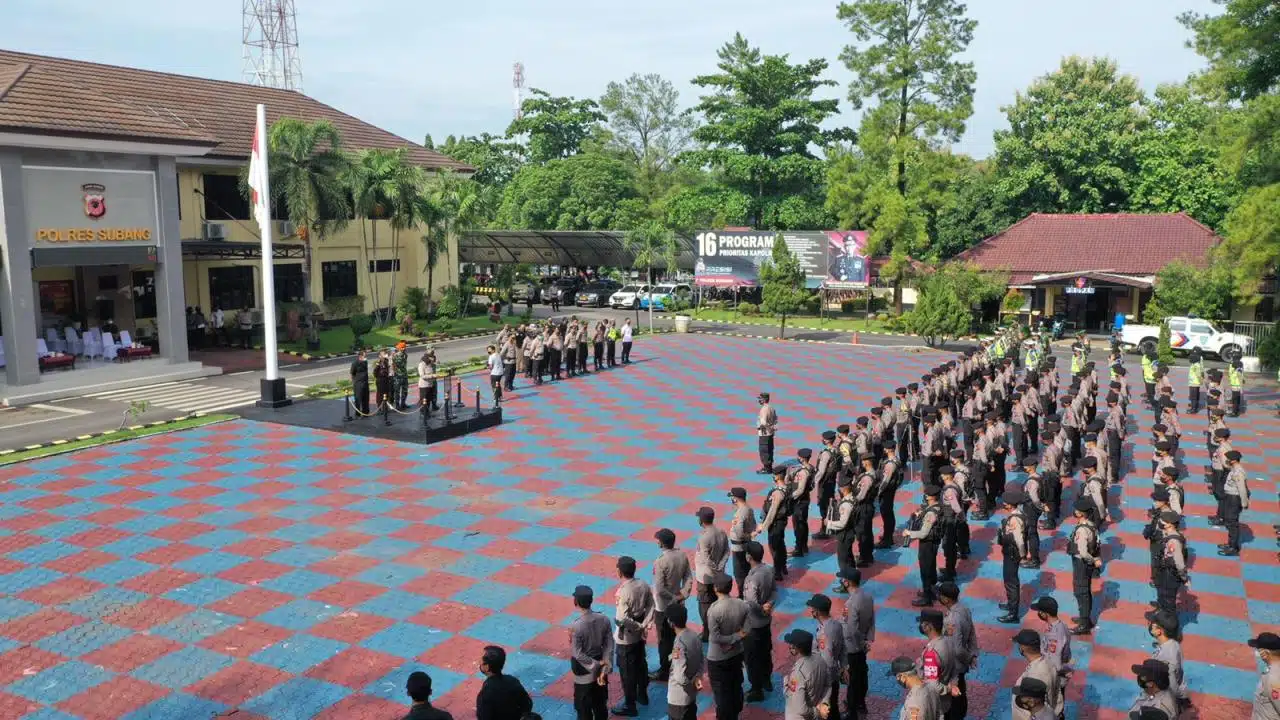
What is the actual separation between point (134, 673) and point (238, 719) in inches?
64.0

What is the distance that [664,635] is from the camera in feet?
30.7

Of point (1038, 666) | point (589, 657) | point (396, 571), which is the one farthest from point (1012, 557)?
point (396, 571)

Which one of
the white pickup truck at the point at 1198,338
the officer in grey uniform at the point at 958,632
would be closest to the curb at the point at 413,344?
the white pickup truck at the point at 1198,338

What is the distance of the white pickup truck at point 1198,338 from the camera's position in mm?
31453

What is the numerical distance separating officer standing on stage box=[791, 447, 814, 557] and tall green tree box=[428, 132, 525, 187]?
216ft

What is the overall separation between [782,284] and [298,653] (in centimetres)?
2842

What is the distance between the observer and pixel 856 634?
27.7ft

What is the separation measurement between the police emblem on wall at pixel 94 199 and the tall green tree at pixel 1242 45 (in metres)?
27.6

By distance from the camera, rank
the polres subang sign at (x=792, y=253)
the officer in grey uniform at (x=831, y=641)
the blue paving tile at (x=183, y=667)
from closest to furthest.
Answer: the officer in grey uniform at (x=831, y=641)
the blue paving tile at (x=183, y=667)
the polres subang sign at (x=792, y=253)

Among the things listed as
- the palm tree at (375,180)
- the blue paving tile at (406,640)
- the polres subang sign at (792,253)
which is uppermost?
the palm tree at (375,180)

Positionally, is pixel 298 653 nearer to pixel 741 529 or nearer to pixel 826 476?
pixel 741 529

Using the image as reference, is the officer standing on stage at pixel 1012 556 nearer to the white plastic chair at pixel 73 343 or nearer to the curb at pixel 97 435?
the curb at pixel 97 435

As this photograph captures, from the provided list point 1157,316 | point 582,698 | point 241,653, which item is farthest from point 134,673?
point 1157,316

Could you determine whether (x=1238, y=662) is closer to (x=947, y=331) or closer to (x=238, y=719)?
(x=238, y=719)
